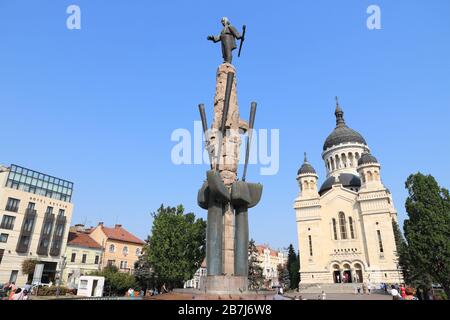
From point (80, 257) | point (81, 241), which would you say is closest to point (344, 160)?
point (81, 241)

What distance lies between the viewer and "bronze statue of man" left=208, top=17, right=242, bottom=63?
13.1 metres

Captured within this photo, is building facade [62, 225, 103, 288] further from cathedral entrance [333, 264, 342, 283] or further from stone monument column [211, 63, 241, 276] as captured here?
stone monument column [211, 63, 241, 276]

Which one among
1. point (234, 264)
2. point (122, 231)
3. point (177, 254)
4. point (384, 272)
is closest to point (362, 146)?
point (384, 272)

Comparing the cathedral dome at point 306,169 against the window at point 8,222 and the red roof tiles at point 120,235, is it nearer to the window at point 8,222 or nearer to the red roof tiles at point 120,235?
the red roof tiles at point 120,235

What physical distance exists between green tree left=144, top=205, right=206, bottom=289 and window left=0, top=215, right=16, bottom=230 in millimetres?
19299

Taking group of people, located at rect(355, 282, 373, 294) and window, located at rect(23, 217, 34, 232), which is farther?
window, located at rect(23, 217, 34, 232)

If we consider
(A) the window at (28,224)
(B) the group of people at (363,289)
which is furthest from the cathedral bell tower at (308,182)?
(A) the window at (28,224)

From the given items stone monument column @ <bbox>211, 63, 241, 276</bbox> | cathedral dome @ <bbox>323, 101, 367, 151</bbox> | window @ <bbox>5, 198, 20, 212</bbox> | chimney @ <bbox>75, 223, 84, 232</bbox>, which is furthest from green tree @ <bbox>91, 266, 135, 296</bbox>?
cathedral dome @ <bbox>323, 101, 367, 151</bbox>

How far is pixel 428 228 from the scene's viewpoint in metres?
26.6

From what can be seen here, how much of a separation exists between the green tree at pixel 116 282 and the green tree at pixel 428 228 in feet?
102

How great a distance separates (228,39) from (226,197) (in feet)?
23.4

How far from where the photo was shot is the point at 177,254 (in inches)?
1337
